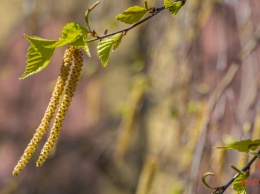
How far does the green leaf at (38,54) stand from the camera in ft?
2.89

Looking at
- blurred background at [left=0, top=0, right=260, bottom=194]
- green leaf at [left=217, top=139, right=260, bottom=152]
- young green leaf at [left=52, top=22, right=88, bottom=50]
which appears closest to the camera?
young green leaf at [left=52, top=22, right=88, bottom=50]

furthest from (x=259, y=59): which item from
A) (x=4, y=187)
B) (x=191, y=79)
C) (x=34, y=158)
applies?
(x=4, y=187)

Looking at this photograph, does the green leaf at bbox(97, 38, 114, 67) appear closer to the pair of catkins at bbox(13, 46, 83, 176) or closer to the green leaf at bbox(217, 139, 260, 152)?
the pair of catkins at bbox(13, 46, 83, 176)

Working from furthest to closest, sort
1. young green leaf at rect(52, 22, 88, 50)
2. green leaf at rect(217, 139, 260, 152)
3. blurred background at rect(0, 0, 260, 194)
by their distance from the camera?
blurred background at rect(0, 0, 260, 194) < green leaf at rect(217, 139, 260, 152) < young green leaf at rect(52, 22, 88, 50)

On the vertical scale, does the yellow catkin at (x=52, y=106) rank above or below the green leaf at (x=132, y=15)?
below

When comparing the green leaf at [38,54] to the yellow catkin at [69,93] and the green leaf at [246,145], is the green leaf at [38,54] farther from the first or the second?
the green leaf at [246,145]

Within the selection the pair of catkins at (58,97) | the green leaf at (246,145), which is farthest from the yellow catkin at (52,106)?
the green leaf at (246,145)

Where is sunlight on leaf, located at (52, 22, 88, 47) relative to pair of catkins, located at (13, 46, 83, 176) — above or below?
above

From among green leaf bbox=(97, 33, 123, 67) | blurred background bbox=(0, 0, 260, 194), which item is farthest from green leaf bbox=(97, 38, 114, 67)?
blurred background bbox=(0, 0, 260, 194)

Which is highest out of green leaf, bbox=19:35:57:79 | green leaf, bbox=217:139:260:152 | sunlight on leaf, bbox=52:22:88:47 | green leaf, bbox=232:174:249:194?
sunlight on leaf, bbox=52:22:88:47

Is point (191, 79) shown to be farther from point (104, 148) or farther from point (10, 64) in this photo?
point (10, 64)

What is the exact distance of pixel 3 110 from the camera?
10.9ft

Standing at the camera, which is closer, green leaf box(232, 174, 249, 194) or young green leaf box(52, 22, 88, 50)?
young green leaf box(52, 22, 88, 50)

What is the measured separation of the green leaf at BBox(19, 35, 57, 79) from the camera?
881mm
